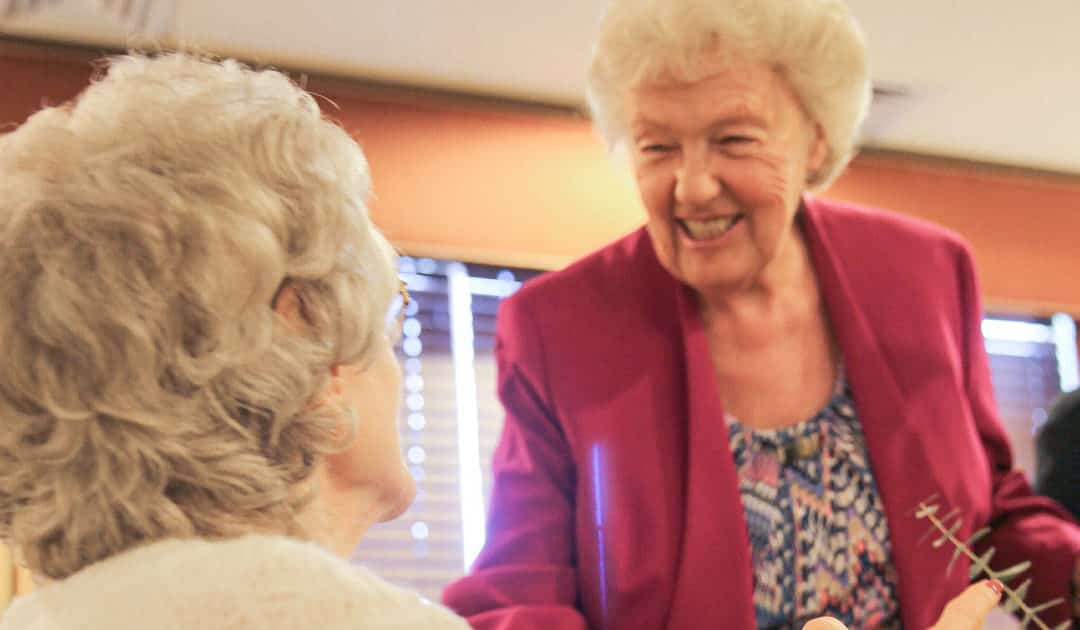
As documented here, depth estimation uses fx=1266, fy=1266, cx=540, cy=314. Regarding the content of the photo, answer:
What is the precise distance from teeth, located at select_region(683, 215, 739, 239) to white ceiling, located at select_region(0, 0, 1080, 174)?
121 centimetres

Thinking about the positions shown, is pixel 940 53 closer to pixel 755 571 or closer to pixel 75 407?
pixel 755 571

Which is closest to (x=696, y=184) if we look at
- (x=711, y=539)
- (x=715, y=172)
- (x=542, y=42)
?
(x=715, y=172)

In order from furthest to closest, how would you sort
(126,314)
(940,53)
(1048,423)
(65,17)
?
(940,53) → (65,17) → (1048,423) → (126,314)

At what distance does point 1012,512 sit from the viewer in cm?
160

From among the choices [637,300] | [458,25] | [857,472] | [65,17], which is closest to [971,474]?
[857,472]

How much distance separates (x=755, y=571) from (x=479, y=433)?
1.63 metres

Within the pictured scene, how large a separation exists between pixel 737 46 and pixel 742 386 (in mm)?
430

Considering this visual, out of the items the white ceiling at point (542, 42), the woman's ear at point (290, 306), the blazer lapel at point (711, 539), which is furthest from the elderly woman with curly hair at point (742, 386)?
the white ceiling at point (542, 42)

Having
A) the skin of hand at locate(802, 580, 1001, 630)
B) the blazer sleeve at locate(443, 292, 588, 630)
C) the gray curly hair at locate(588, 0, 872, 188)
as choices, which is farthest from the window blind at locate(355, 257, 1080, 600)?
the skin of hand at locate(802, 580, 1001, 630)

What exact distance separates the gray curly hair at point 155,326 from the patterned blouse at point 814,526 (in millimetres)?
783

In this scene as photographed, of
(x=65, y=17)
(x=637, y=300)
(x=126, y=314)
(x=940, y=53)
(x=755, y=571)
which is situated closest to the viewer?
(x=126, y=314)

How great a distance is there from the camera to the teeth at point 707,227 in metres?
Result: 1.61

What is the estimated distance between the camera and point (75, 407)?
0.80 meters

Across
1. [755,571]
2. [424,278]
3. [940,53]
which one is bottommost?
[755,571]
